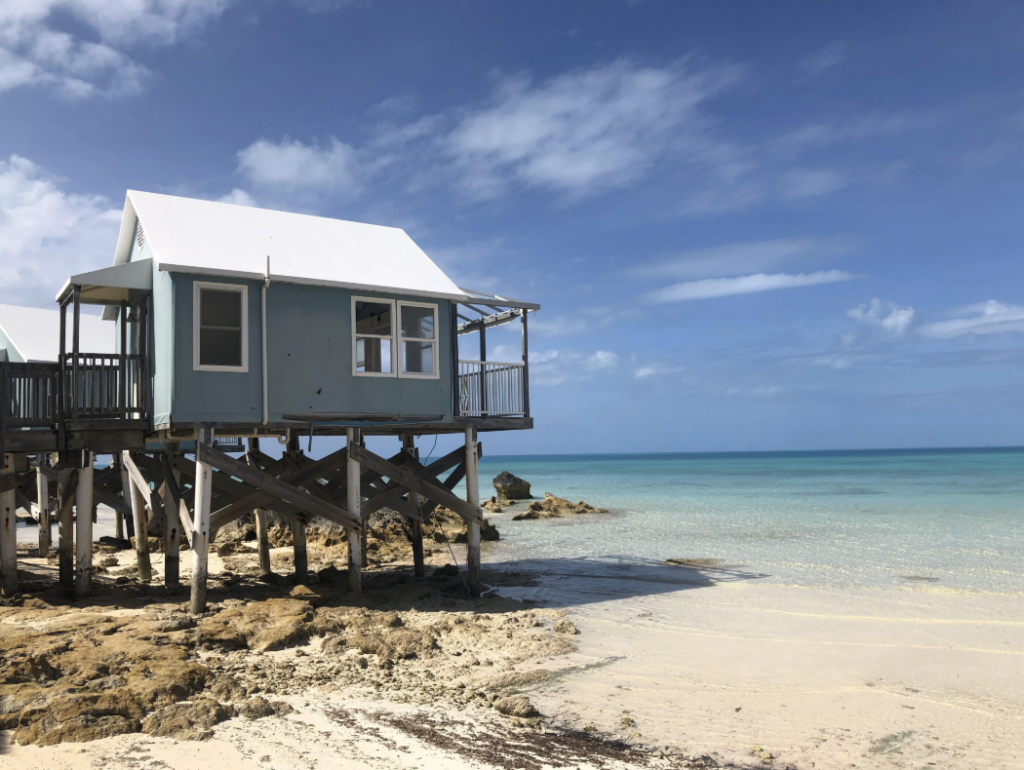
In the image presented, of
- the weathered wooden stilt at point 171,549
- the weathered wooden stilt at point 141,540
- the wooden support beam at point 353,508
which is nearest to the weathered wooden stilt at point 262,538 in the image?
the weathered wooden stilt at point 141,540

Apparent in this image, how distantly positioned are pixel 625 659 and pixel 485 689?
231 cm

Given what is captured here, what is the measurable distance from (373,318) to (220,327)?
180 inches

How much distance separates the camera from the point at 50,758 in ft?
21.1

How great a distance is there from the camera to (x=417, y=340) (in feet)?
44.8

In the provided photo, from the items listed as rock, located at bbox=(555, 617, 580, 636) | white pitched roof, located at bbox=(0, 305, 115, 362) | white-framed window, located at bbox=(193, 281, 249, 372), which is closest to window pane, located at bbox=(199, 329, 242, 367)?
white-framed window, located at bbox=(193, 281, 249, 372)

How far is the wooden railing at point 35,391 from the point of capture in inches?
486

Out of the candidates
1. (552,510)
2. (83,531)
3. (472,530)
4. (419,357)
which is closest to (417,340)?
(419,357)

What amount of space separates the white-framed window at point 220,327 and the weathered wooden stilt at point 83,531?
2.54 m

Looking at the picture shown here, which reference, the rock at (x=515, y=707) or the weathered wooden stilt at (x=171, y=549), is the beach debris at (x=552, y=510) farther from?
the rock at (x=515, y=707)

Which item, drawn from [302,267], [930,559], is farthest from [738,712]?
[930,559]

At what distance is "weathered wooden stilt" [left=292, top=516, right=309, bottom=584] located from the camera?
15.2 meters

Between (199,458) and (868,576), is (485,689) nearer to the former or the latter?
(199,458)

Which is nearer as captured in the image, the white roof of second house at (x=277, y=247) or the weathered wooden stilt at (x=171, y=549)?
the white roof of second house at (x=277, y=247)

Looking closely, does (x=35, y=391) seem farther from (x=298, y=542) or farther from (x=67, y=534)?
(x=298, y=542)
